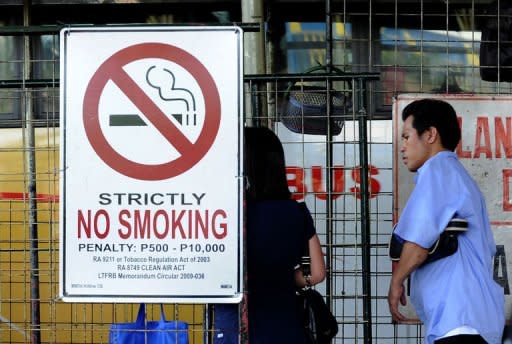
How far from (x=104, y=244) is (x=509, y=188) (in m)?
2.71

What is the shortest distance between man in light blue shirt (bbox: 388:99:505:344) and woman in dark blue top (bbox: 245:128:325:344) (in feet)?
1.68

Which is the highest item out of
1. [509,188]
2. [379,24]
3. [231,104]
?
[379,24]

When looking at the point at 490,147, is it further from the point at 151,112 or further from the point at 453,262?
the point at 151,112

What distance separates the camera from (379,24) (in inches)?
277

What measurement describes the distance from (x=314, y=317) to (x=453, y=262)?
0.67 metres

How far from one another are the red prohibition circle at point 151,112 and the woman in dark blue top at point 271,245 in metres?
0.35

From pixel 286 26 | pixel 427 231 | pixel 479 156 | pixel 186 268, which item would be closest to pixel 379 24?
pixel 286 26

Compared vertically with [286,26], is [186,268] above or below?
below

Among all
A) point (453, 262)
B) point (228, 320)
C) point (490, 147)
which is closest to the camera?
point (228, 320)

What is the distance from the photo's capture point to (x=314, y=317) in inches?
177

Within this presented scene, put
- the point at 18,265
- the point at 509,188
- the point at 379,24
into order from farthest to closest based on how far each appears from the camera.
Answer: the point at 379,24 → the point at 18,265 → the point at 509,188

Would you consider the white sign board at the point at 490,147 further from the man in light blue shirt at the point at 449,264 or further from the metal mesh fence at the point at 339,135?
the man in light blue shirt at the point at 449,264

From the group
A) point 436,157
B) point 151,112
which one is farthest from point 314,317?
point 151,112

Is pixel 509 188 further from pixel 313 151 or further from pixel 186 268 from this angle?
pixel 186 268
